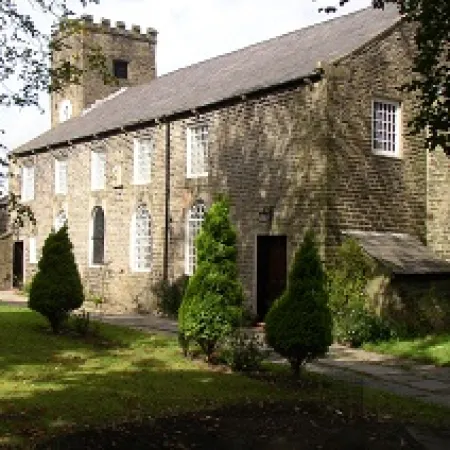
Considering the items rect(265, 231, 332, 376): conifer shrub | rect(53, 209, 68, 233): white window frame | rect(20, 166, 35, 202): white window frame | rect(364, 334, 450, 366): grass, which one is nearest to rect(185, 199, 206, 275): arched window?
rect(364, 334, 450, 366): grass

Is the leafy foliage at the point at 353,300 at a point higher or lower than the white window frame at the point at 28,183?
lower

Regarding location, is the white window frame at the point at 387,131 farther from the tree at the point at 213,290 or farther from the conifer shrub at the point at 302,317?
the conifer shrub at the point at 302,317

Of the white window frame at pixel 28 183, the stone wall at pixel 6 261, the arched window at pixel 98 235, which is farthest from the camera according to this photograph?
the stone wall at pixel 6 261

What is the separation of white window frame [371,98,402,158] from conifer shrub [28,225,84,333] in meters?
9.10

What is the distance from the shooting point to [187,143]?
2375 centimetres

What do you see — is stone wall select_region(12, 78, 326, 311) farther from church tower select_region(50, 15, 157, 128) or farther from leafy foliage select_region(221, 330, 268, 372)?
church tower select_region(50, 15, 157, 128)

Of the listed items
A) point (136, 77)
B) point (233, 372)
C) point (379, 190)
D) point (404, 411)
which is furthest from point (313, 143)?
point (136, 77)

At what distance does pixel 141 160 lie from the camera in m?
26.5

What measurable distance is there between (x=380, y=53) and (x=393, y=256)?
6.08 meters

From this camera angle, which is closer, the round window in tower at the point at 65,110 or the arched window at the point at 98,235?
the arched window at the point at 98,235

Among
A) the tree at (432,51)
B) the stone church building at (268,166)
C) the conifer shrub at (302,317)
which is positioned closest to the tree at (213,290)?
the conifer shrub at (302,317)

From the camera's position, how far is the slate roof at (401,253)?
17.5 metres

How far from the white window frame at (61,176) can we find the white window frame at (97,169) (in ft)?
8.59

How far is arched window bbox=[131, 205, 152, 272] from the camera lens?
25.6m
